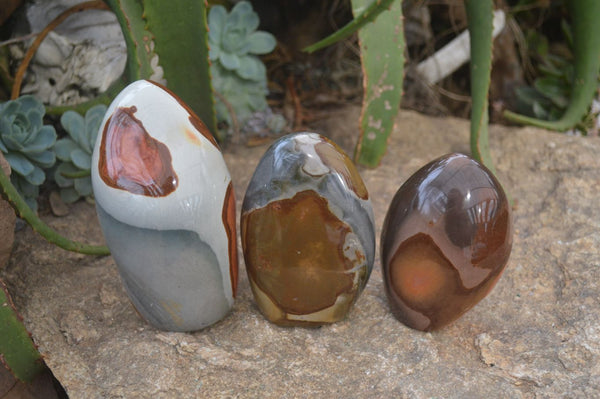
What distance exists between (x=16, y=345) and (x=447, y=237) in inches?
21.5

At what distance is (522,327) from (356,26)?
48 cm

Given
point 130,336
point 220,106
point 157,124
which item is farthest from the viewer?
point 220,106

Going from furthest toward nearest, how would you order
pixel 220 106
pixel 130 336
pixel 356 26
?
pixel 220 106, pixel 356 26, pixel 130 336

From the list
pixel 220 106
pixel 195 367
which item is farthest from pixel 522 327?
pixel 220 106

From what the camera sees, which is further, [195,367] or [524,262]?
[524,262]

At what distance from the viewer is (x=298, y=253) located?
31.7 inches

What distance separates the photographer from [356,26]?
0.97m

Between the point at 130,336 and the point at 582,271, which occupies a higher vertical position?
the point at 130,336

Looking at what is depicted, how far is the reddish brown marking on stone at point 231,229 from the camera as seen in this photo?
0.82 m

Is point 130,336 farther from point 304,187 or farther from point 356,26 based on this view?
point 356,26

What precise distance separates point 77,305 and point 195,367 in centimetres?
23

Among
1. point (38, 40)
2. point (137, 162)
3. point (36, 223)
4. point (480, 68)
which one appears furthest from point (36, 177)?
point (480, 68)

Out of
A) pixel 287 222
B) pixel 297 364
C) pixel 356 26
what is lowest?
pixel 297 364

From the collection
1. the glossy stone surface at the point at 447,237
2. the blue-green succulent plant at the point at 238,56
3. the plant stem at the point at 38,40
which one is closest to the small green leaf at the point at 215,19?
the blue-green succulent plant at the point at 238,56
